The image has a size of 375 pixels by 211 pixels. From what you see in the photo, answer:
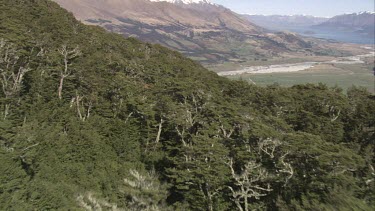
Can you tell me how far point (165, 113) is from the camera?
40.6m

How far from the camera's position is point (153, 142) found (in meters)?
40.8

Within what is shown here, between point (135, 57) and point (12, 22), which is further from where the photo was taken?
point (135, 57)

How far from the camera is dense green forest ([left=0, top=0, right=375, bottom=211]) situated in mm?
26500

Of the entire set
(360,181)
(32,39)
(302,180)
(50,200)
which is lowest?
(50,200)

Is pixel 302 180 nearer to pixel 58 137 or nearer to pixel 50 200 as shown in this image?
pixel 50 200

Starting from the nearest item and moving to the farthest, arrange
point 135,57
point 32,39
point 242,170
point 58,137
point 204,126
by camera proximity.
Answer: point 242,170, point 58,137, point 204,126, point 32,39, point 135,57

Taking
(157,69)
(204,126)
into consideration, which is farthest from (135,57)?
(204,126)

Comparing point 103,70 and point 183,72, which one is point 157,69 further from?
point 103,70

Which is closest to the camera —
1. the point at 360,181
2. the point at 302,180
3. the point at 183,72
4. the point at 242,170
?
the point at 360,181

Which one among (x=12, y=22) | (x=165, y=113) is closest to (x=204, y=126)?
A: (x=165, y=113)

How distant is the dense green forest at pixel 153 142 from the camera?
26500 mm

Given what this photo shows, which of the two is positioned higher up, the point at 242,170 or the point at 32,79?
the point at 32,79

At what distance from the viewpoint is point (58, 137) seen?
34.0 m

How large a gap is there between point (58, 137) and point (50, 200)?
9083 millimetres
